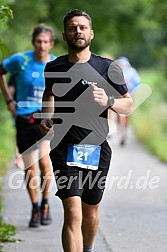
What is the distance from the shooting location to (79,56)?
21.7ft

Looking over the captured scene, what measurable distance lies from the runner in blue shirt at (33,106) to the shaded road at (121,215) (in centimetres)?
35

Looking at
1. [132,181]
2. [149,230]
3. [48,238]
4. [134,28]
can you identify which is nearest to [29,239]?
[48,238]

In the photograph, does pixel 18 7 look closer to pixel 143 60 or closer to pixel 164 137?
pixel 164 137

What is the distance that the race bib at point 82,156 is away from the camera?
6617 mm

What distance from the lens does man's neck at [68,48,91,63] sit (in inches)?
260

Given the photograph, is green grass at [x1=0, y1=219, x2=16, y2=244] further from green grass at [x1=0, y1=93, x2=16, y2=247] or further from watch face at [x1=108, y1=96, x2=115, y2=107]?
watch face at [x1=108, y1=96, x2=115, y2=107]

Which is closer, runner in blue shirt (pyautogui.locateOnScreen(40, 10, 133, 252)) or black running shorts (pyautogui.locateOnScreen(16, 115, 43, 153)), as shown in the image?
runner in blue shirt (pyautogui.locateOnScreen(40, 10, 133, 252))

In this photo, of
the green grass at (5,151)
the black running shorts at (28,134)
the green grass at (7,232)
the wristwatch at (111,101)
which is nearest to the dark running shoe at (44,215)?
the green grass at (5,151)

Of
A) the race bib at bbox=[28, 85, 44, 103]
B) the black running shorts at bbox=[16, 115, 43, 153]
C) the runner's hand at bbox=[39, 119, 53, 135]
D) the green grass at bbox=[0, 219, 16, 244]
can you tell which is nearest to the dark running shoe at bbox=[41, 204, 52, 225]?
the green grass at bbox=[0, 219, 16, 244]

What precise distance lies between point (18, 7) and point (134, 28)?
46.9 feet

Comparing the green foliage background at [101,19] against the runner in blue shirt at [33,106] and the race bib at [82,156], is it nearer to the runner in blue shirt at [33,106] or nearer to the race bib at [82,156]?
the runner in blue shirt at [33,106]

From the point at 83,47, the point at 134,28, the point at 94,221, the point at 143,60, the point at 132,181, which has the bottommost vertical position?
the point at 143,60

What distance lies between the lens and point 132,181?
13734mm

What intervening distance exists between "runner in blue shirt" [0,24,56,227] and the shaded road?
1.13 feet
